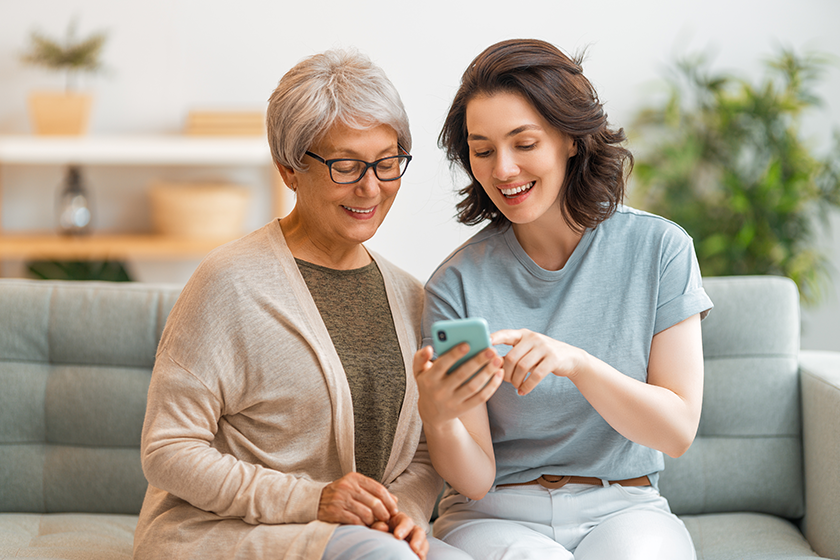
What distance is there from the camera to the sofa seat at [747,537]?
151 centimetres

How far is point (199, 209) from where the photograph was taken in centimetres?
305

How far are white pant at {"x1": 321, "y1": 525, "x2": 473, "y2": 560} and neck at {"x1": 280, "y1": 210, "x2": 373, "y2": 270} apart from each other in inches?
19.4

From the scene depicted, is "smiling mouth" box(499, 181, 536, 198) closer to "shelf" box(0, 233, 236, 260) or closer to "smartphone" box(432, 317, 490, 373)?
"smartphone" box(432, 317, 490, 373)

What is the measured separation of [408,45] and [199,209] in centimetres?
116

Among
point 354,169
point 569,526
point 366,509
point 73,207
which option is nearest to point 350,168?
point 354,169

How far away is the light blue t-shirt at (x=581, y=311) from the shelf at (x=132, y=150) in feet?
6.01

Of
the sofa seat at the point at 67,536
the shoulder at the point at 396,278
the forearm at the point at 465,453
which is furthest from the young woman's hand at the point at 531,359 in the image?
the sofa seat at the point at 67,536

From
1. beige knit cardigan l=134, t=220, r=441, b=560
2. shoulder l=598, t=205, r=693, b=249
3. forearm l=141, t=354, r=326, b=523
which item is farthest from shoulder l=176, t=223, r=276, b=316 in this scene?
shoulder l=598, t=205, r=693, b=249

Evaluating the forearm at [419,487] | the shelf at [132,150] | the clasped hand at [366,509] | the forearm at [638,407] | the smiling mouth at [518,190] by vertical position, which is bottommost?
the forearm at [419,487]

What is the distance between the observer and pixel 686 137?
3152mm

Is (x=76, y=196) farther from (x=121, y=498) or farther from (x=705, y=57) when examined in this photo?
(x=705, y=57)

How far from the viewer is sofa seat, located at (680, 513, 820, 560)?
1.51 meters

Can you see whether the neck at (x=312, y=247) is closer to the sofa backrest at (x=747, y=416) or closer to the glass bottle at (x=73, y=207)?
the sofa backrest at (x=747, y=416)

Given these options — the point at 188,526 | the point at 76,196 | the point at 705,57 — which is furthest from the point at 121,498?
the point at 705,57
